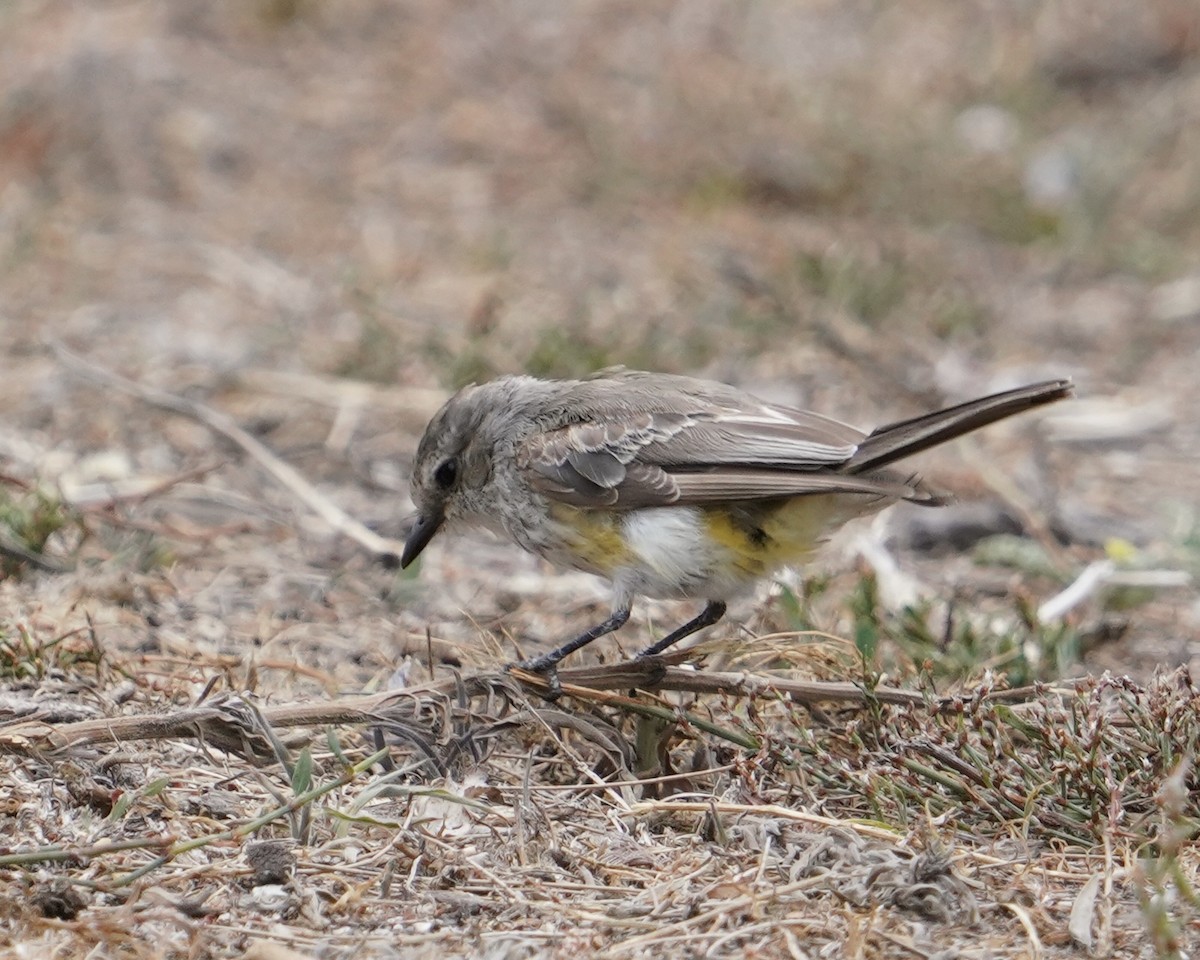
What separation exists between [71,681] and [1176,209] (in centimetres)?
830

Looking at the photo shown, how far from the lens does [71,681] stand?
4.46 m

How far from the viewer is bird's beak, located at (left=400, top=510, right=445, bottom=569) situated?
541cm

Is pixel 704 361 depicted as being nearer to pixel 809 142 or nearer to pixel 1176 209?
pixel 809 142

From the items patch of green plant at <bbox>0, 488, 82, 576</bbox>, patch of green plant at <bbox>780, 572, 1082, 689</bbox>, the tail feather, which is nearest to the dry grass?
patch of green plant at <bbox>780, 572, 1082, 689</bbox>

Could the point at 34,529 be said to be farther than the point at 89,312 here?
No

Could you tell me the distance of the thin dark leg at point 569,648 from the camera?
4402mm

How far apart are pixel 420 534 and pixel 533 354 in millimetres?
2127

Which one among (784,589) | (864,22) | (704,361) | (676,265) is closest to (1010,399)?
(784,589)

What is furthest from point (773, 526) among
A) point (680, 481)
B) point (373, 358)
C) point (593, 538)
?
point (373, 358)

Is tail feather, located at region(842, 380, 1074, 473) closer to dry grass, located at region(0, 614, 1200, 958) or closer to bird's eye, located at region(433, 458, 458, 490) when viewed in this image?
dry grass, located at region(0, 614, 1200, 958)

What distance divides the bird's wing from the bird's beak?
52 cm

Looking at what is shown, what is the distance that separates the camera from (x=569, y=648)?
4578 millimetres

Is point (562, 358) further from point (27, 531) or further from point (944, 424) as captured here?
point (944, 424)

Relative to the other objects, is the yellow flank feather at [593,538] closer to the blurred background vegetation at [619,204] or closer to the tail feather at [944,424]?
the tail feather at [944,424]
